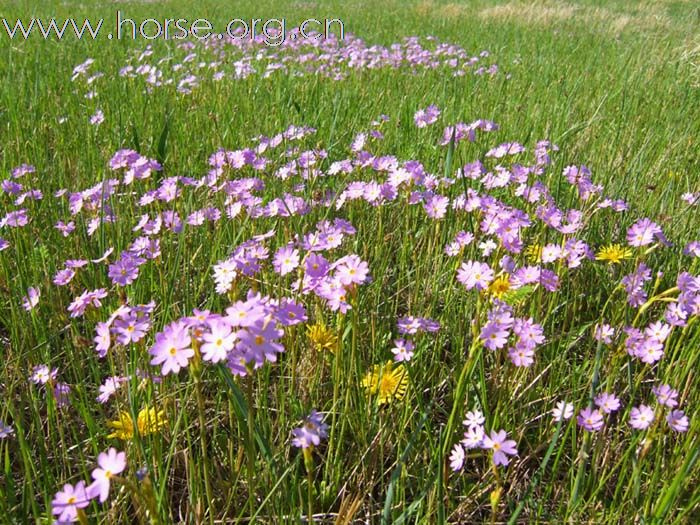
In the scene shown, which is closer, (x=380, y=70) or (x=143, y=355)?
(x=143, y=355)

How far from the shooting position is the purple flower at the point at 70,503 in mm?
886

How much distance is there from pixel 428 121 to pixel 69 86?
9.33 ft

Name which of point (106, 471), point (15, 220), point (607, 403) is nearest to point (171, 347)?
point (106, 471)

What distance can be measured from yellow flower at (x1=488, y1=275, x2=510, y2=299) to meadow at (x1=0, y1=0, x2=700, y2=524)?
3 cm

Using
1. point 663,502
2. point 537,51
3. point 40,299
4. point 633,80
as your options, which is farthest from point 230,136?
Result: point 537,51

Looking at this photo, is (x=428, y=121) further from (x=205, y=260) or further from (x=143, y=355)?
(x=143, y=355)

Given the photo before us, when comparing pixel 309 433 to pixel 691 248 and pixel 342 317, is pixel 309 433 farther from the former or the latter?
pixel 691 248

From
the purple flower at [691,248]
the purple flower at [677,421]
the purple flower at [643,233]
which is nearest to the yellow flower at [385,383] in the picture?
the purple flower at [677,421]

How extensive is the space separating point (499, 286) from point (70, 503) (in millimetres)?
1110

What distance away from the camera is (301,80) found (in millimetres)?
4832

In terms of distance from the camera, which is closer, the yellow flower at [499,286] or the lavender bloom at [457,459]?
the lavender bloom at [457,459]

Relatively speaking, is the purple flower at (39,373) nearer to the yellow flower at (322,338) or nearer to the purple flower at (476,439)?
the yellow flower at (322,338)

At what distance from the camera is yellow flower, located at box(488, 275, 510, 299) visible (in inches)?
59.7

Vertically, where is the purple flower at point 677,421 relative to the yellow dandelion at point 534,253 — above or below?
below
